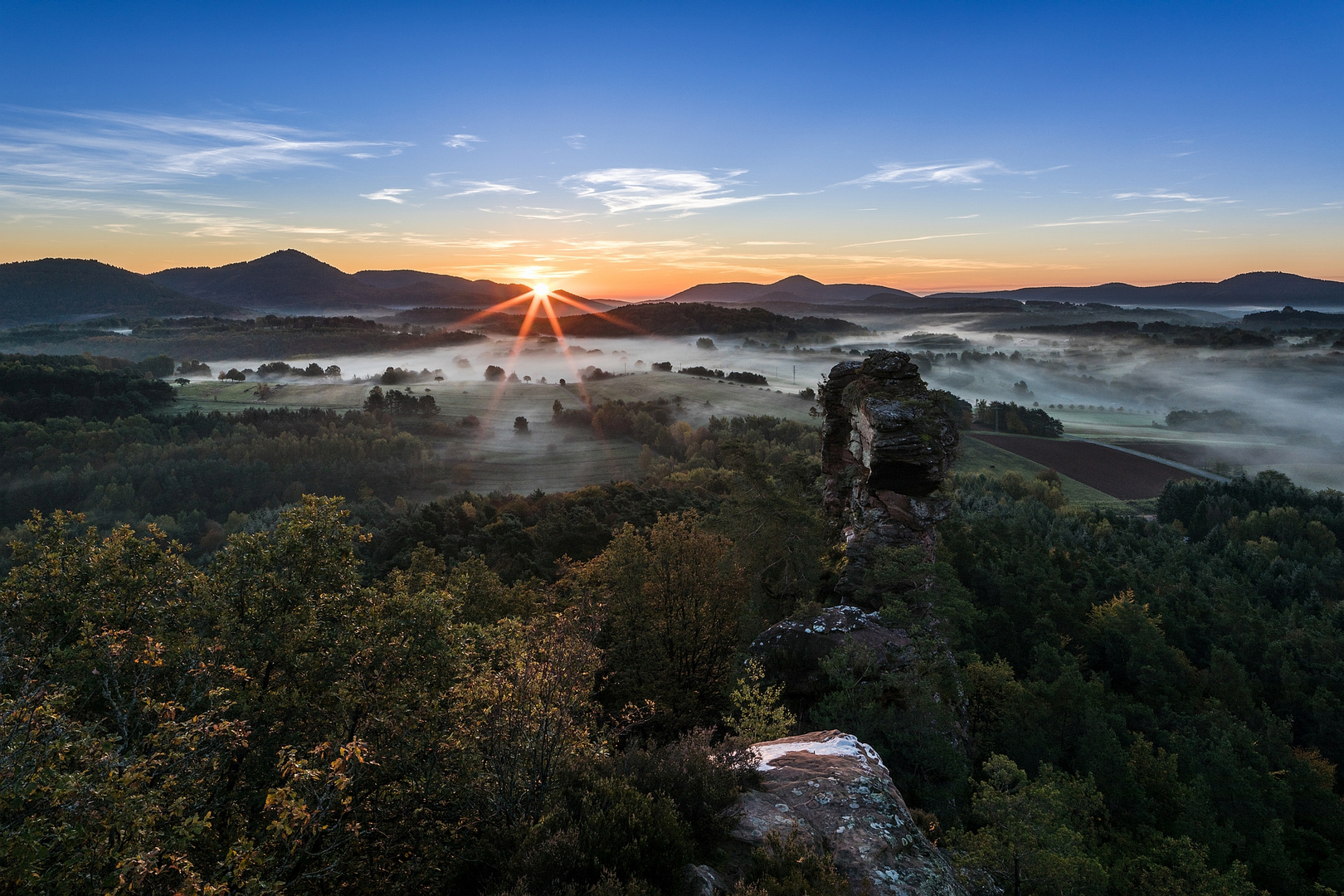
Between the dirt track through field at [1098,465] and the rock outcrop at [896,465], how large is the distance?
5391 inches

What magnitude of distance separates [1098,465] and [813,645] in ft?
562

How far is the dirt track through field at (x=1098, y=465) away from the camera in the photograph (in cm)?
14925

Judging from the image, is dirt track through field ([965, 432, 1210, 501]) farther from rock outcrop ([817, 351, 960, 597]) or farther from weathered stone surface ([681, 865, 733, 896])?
weathered stone surface ([681, 865, 733, 896])

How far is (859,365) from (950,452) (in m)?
9.39

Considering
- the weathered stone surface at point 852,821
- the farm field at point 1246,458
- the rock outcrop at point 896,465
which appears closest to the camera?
the weathered stone surface at point 852,821

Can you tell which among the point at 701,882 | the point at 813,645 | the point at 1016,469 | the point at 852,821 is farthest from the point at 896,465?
the point at 1016,469

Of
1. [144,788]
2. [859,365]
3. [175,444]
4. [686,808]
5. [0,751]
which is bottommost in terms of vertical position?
[175,444]

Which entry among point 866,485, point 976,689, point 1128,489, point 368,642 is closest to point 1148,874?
point 976,689

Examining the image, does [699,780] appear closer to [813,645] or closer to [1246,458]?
[813,645]

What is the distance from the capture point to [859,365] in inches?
1683

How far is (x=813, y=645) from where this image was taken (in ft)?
88.8

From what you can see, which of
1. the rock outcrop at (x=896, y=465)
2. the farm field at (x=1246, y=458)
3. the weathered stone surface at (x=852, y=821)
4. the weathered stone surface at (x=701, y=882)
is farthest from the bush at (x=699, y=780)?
the farm field at (x=1246, y=458)

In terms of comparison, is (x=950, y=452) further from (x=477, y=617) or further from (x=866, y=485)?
(x=477, y=617)

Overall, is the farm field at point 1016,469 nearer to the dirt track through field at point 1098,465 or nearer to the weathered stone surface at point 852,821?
the dirt track through field at point 1098,465
